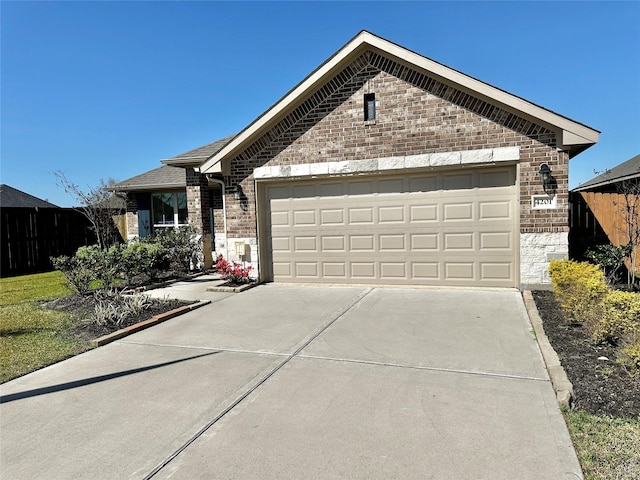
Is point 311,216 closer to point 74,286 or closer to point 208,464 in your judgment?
point 74,286

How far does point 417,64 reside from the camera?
8.51 metres

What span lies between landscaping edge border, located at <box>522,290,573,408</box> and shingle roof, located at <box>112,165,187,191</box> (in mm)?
10831

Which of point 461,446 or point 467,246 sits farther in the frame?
point 467,246

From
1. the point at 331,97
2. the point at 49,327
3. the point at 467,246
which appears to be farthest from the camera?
the point at 331,97

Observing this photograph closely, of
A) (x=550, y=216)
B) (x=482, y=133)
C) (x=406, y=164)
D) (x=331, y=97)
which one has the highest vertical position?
(x=331, y=97)

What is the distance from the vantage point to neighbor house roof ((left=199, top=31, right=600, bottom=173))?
7746 millimetres

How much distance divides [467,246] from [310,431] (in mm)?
6508

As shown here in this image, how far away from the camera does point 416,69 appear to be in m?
8.71

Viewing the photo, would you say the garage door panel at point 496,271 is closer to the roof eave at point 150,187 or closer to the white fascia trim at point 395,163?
the white fascia trim at point 395,163

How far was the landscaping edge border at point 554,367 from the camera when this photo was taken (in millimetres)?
3576

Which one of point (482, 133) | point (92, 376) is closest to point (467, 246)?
point (482, 133)

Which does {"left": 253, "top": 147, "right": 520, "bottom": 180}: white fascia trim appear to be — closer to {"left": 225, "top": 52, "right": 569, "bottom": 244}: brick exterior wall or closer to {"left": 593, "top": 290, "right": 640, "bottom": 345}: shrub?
{"left": 225, "top": 52, "right": 569, "bottom": 244}: brick exterior wall

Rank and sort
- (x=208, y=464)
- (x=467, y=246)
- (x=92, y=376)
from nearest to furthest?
(x=208, y=464), (x=92, y=376), (x=467, y=246)

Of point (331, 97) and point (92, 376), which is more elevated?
point (331, 97)
